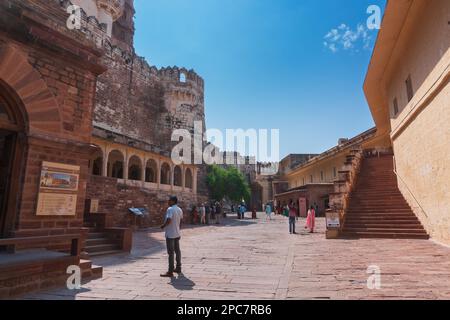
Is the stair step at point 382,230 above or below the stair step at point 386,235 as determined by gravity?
above

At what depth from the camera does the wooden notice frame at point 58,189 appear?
534 cm

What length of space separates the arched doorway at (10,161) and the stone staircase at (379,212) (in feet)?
36.2

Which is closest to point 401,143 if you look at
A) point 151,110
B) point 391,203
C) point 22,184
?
point 391,203

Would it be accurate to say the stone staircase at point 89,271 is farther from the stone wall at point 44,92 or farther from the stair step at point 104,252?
the stair step at point 104,252

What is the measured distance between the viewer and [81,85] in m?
6.33

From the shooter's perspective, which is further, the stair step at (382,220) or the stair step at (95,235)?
the stair step at (382,220)

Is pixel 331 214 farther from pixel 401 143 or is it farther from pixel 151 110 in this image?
pixel 151 110

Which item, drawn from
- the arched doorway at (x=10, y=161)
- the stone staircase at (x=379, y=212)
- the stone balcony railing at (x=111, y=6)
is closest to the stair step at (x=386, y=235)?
the stone staircase at (x=379, y=212)

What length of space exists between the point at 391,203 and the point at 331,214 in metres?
3.65

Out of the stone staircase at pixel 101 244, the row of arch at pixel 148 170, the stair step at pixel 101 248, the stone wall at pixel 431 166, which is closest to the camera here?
the stair step at pixel 101 248

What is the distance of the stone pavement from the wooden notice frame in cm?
151

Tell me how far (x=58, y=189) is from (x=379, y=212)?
1237 cm
